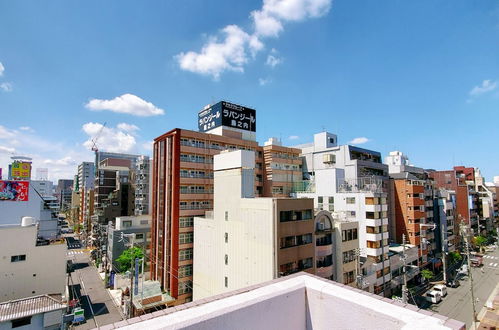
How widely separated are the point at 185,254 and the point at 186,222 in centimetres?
545

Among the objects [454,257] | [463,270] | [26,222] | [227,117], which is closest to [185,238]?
[227,117]

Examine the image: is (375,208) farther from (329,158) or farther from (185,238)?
(185,238)

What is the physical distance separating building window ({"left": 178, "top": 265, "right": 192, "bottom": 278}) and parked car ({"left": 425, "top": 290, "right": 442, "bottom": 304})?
143 feet

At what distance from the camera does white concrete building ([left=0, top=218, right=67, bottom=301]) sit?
39.3 m

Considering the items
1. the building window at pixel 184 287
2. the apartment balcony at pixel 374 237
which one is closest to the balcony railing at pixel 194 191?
the building window at pixel 184 287

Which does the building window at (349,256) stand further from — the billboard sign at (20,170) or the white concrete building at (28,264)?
the billboard sign at (20,170)

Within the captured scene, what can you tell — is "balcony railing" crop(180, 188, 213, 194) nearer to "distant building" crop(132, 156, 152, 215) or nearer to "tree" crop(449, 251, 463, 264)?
"distant building" crop(132, 156, 152, 215)

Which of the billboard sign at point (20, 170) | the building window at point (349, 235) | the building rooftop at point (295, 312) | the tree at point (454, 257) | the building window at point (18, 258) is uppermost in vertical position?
the billboard sign at point (20, 170)

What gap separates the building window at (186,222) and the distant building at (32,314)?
1843 centimetres

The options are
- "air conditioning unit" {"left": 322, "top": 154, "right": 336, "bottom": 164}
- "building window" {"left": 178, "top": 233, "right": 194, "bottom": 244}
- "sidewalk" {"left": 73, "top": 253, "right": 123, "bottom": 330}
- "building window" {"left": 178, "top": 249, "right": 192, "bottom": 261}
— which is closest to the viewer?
"sidewalk" {"left": 73, "top": 253, "right": 123, "bottom": 330}

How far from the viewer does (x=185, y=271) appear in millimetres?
43719

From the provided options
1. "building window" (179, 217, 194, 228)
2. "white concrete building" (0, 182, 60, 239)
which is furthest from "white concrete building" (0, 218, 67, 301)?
"white concrete building" (0, 182, 60, 239)

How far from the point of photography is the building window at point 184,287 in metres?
42.7

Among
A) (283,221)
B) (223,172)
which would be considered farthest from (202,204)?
(283,221)
